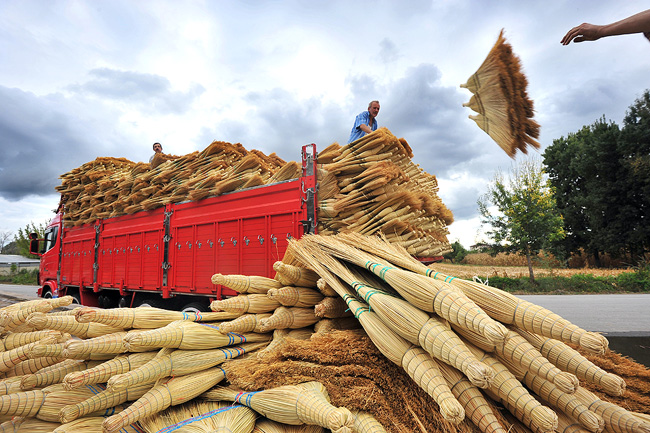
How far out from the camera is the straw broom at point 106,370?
230 cm

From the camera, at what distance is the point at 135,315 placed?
287cm

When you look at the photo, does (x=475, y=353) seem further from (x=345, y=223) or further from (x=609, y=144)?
Answer: (x=609, y=144)

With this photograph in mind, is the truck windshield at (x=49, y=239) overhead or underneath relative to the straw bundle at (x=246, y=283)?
overhead

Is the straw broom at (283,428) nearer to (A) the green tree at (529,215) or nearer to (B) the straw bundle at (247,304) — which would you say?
(B) the straw bundle at (247,304)

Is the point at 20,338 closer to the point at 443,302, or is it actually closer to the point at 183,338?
the point at 183,338

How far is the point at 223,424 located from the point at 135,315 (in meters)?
1.24

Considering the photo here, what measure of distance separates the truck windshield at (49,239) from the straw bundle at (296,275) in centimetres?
1128

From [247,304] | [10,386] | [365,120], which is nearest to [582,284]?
[365,120]

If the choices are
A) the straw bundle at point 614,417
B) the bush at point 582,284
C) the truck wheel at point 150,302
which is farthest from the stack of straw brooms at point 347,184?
the bush at point 582,284

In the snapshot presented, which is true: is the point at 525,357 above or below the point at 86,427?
above

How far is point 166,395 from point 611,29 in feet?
14.4

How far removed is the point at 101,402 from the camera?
2422mm

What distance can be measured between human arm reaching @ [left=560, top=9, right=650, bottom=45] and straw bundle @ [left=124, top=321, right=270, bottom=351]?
3823 millimetres

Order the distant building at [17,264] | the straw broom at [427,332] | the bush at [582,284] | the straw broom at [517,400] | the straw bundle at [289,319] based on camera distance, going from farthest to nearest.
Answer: the distant building at [17,264] → the bush at [582,284] → the straw bundle at [289,319] → the straw broom at [517,400] → the straw broom at [427,332]
